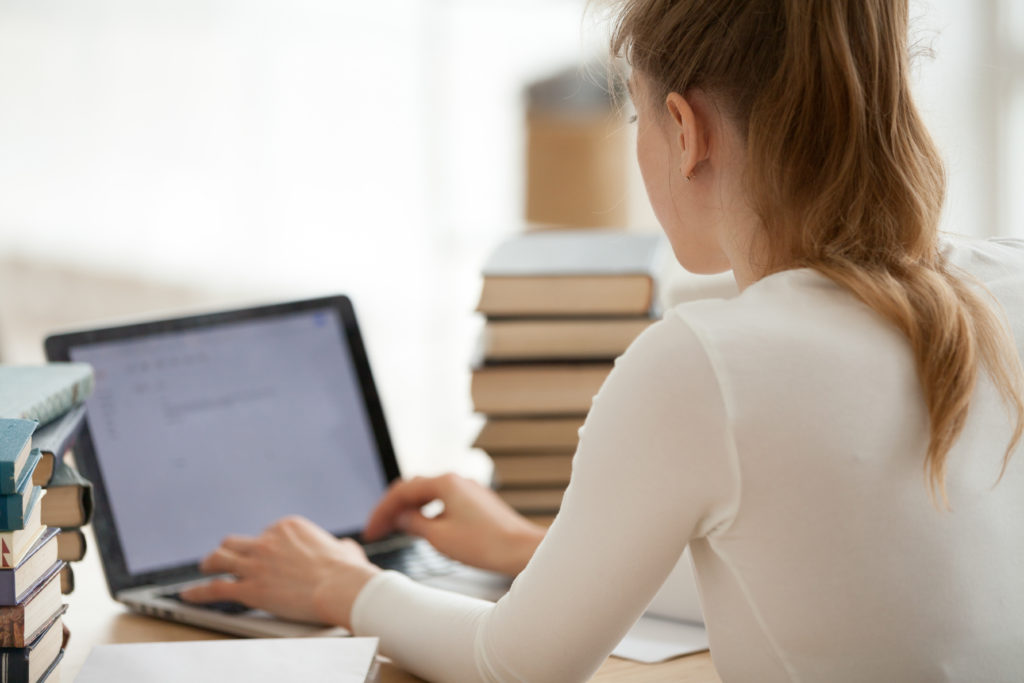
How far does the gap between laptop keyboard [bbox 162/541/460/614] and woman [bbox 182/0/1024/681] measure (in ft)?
1.17

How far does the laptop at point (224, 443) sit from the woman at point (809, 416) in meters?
0.38

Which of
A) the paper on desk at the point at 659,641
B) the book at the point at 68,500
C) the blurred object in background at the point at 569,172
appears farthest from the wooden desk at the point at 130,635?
the blurred object in background at the point at 569,172

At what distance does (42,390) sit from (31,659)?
0.25 metres

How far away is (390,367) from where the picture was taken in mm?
4523

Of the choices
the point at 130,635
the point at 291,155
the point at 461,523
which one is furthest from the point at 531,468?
the point at 291,155

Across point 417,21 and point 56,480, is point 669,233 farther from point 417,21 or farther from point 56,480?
point 417,21

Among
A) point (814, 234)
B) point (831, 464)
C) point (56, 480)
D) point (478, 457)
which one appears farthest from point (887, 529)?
point (478, 457)

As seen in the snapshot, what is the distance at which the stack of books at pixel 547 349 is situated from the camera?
122cm

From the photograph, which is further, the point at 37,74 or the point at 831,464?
the point at 37,74

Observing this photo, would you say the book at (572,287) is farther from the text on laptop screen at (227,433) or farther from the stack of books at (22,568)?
the stack of books at (22,568)

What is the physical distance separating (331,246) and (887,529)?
3884 mm

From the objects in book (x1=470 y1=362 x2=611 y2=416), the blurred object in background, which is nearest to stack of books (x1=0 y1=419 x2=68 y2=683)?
book (x1=470 y1=362 x2=611 y2=416)

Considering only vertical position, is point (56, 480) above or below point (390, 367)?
above

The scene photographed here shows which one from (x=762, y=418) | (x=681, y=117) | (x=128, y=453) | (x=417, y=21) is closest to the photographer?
(x=762, y=418)
